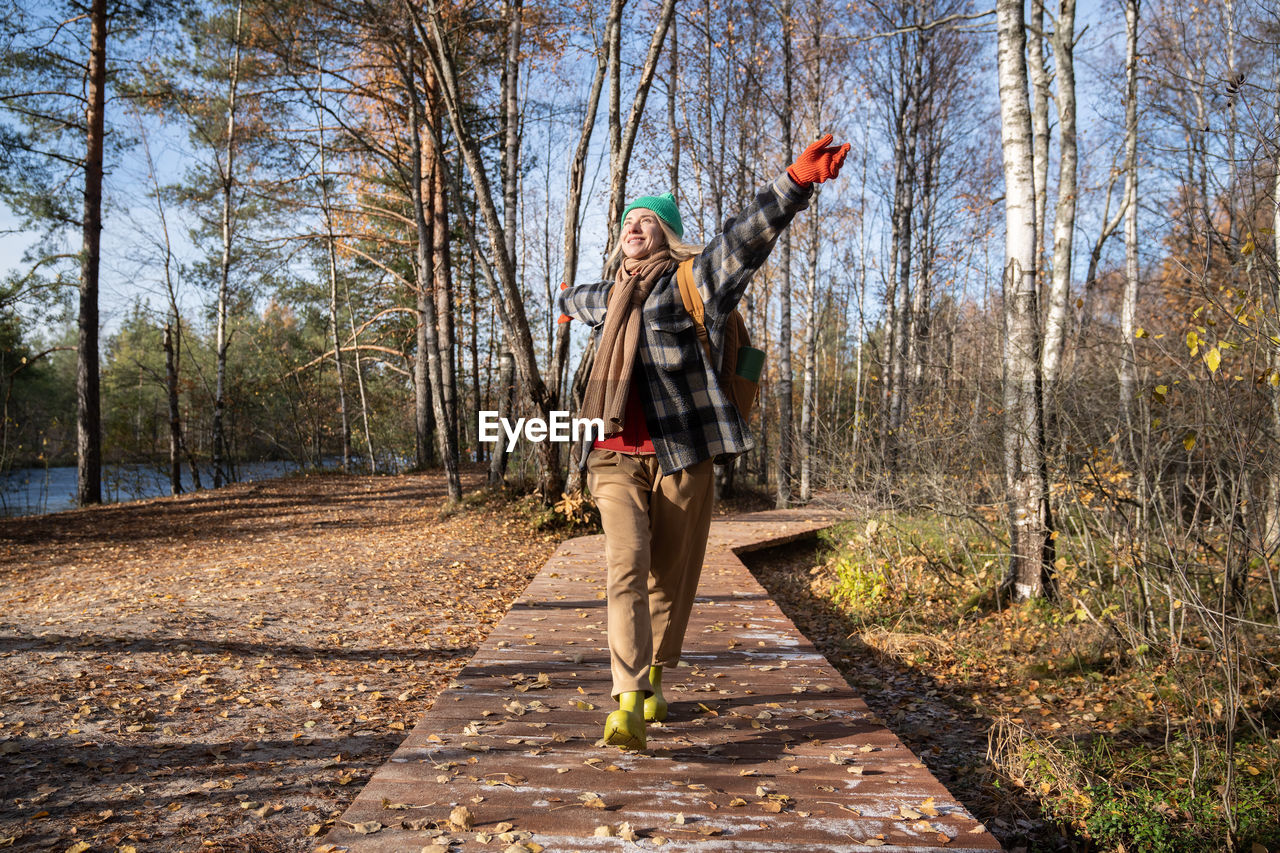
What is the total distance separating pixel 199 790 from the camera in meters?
2.98

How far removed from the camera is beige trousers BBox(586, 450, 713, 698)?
265 cm

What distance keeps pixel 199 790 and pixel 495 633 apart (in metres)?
1.75

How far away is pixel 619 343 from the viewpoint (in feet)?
8.97

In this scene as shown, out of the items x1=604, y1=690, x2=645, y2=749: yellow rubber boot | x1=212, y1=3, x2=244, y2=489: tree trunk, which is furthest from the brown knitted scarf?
x1=212, y1=3, x2=244, y2=489: tree trunk

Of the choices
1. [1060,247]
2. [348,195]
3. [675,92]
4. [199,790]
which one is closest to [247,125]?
[348,195]

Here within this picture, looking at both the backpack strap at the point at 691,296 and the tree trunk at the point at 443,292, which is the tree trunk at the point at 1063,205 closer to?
the backpack strap at the point at 691,296

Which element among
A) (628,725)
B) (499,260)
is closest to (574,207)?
(499,260)

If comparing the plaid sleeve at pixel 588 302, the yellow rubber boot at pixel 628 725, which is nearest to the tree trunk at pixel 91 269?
the plaid sleeve at pixel 588 302

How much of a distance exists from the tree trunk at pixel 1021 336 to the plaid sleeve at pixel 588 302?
138 inches

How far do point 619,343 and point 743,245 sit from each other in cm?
54

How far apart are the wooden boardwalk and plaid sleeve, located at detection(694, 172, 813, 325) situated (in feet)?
5.12

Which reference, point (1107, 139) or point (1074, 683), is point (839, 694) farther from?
point (1107, 139)

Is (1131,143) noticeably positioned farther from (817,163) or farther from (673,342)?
(673,342)

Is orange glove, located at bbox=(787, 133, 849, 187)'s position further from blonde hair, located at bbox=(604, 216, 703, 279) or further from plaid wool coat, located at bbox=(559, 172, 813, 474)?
blonde hair, located at bbox=(604, 216, 703, 279)
